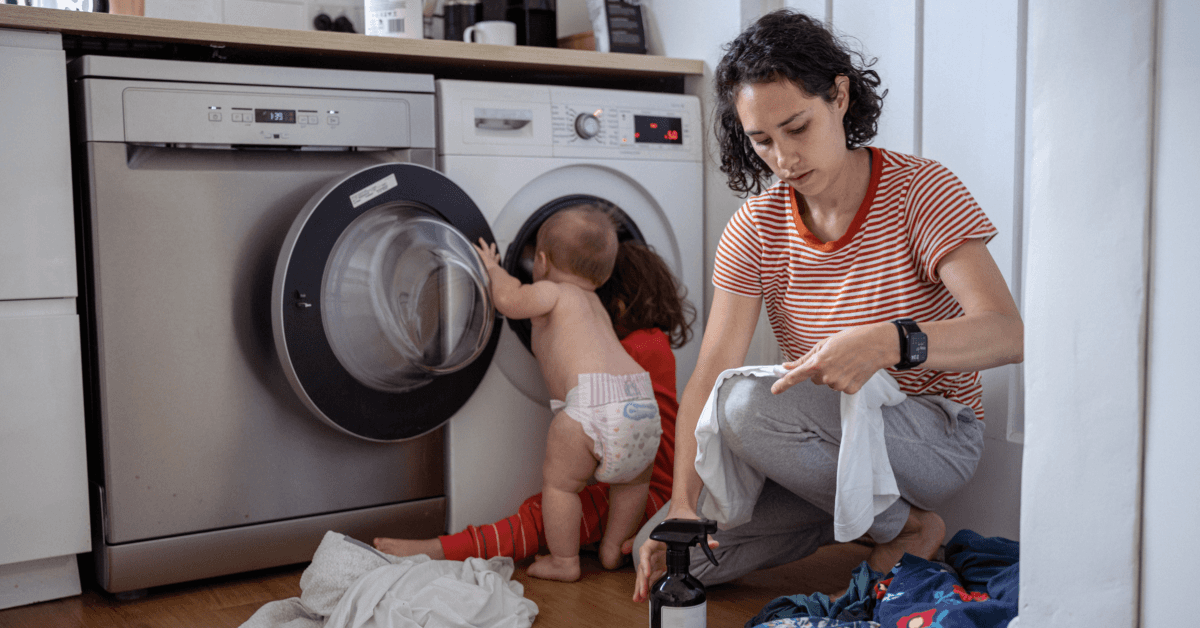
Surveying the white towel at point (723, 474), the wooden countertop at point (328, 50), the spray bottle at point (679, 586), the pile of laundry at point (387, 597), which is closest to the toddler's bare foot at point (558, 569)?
the pile of laundry at point (387, 597)

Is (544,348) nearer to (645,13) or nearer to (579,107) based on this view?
(579,107)

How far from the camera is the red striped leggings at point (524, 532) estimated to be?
1.64 metres

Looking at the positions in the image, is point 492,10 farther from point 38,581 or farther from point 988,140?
point 38,581

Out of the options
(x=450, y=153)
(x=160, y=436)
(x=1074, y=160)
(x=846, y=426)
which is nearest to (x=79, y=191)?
(x=160, y=436)

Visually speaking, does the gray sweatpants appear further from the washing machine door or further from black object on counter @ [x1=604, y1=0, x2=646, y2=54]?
black object on counter @ [x1=604, y1=0, x2=646, y2=54]

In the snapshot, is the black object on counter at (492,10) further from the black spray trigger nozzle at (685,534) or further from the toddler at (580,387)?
the black spray trigger nozzle at (685,534)

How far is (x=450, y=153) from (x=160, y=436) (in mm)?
682

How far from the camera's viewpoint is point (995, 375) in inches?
62.2

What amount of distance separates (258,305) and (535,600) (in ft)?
2.18

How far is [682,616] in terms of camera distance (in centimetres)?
112

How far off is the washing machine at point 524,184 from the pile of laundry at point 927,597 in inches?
25.8

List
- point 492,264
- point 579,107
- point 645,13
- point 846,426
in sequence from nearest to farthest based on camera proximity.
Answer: point 846,426 < point 492,264 < point 579,107 < point 645,13

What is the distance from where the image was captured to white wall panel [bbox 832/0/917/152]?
1690 mm

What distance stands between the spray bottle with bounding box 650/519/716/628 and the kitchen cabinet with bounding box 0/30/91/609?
0.95m
